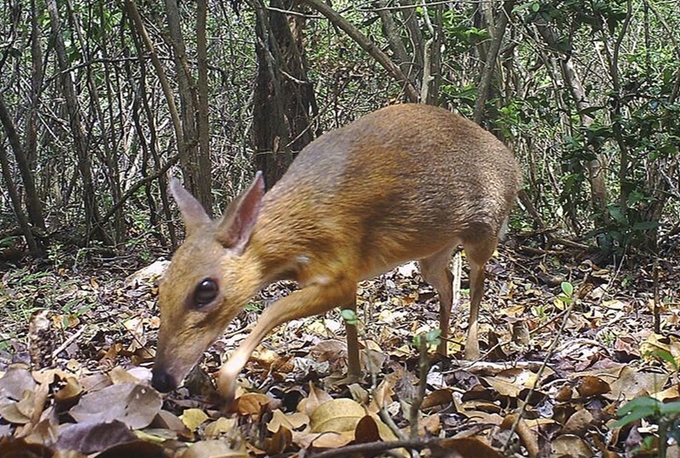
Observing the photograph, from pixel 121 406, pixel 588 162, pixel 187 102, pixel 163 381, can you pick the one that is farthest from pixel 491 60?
pixel 121 406

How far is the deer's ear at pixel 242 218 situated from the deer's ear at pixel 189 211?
0.18 metres

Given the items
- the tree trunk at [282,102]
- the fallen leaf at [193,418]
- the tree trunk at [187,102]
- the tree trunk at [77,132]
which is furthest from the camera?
the tree trunk at [77,132]

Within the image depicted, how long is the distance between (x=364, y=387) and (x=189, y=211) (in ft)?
3.44

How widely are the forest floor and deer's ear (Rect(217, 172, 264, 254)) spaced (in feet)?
1.73

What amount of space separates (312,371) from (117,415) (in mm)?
1345

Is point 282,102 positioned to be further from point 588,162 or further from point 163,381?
point 163,381

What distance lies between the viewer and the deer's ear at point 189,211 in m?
3.59

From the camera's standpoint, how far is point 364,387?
3596 millimetres

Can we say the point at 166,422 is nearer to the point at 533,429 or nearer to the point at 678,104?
the point at 533,429

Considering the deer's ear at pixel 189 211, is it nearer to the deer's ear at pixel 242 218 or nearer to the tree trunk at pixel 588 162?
the deer's ear at pixel 242 218

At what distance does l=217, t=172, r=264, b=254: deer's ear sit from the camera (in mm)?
3422

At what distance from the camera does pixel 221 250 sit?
339 centimetres

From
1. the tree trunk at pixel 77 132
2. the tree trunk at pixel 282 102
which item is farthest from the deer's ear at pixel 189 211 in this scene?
the tree trunk at pixel 77 132

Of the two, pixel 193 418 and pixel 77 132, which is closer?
pixel 193 418
